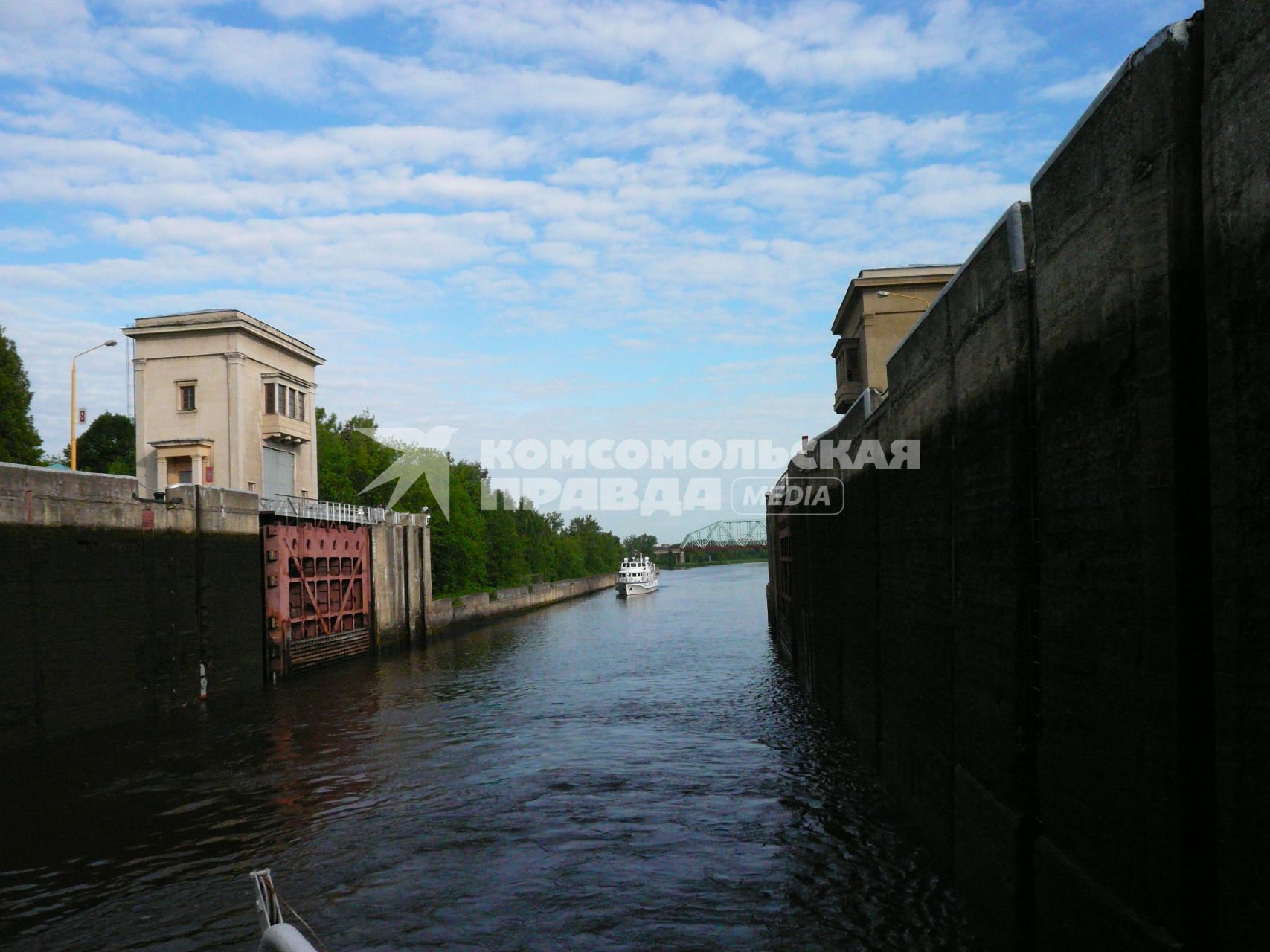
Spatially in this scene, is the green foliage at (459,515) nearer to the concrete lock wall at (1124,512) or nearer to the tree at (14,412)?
the tree at (14,412)

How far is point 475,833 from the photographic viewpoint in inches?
426

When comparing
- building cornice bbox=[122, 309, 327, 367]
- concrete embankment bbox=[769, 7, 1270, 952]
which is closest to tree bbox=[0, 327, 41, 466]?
building cornice bbox=[122, 309, 327, 367]

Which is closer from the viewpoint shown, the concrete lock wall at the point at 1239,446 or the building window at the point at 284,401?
the concrete lock wall at the point at 1239,446

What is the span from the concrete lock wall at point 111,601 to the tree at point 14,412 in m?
23.7

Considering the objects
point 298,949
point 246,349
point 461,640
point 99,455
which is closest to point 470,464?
point 99,455

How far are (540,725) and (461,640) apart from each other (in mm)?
23351

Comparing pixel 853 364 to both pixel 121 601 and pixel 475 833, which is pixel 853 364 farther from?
pixel 475 833

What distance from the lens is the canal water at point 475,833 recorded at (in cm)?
803

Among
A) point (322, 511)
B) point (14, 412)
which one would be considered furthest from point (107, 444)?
point (322, 511)

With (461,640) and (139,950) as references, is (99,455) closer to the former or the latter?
(461,640)

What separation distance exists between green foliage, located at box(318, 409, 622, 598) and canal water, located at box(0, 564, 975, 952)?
1554 inches

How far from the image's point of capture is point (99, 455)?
6512 cm

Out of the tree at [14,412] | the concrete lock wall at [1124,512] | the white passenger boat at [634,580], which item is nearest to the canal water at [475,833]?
the concrete lock wall at [1124,512]

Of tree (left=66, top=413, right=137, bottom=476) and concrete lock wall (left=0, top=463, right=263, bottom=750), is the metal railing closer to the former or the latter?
concrete lock wall (left=0, top=463, right=263, bottom=750)
